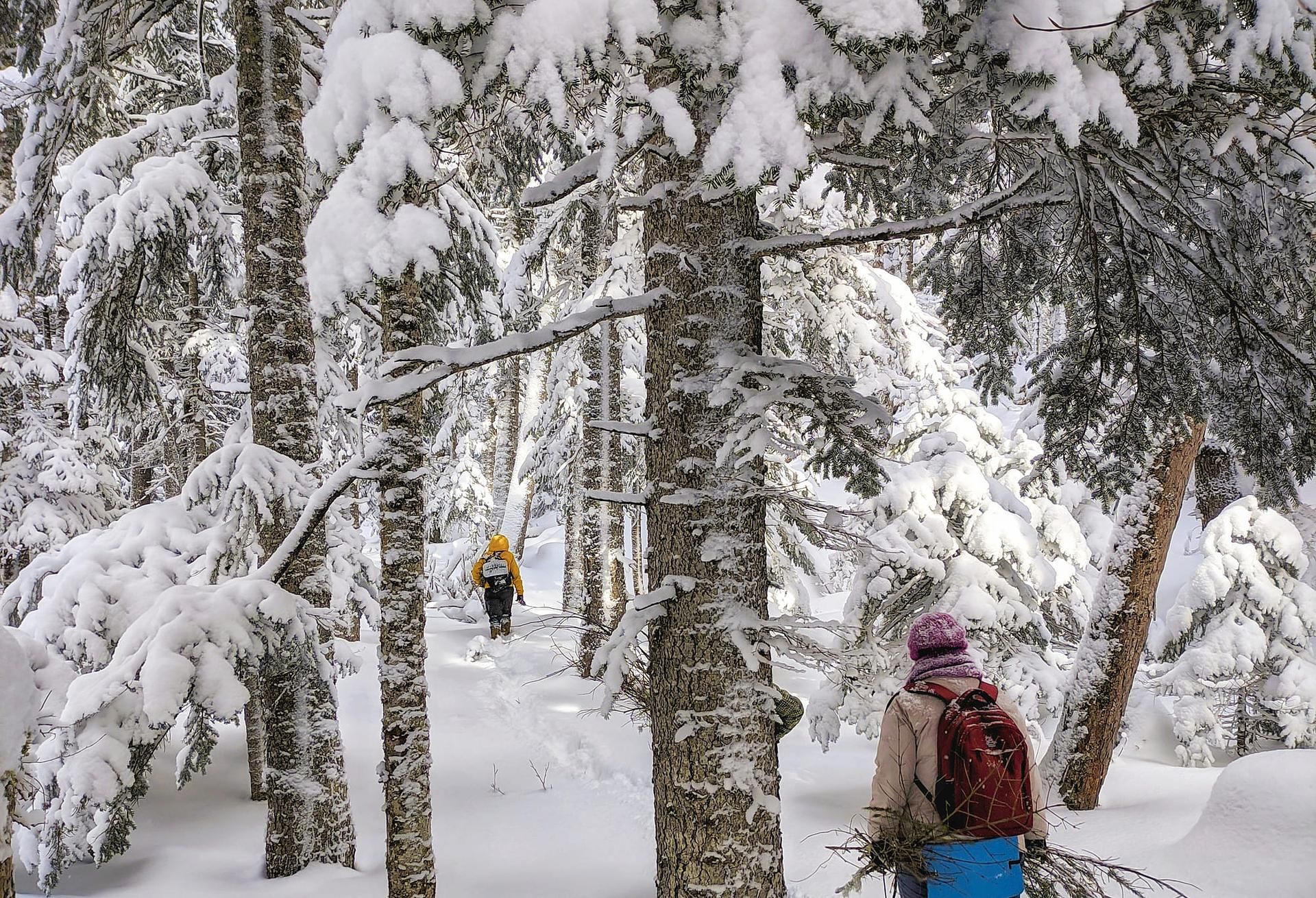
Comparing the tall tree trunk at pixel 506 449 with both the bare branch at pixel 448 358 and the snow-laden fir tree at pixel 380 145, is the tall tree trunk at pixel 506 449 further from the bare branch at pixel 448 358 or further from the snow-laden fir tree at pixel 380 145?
the snow-laden fir tree at pixel 380 145

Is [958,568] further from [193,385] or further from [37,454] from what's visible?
[37,454]

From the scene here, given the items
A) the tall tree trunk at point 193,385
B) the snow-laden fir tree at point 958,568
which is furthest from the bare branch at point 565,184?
the tall tree trunk at point 193,385

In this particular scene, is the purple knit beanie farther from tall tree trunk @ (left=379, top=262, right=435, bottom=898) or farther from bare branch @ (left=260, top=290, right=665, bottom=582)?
tall tree trunk @ (left=379, top=262, right=435, bottom=898)

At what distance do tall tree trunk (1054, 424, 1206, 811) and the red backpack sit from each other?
5.15 metres

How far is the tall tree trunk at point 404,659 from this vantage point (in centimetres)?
429

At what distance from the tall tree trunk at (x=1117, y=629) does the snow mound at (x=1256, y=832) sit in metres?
2.12

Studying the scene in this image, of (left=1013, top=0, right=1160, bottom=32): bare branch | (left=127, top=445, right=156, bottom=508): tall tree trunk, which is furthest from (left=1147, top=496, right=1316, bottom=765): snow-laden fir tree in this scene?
(left=127, top=445, right=156, bottom=508): tall tree trunk

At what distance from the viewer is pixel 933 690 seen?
327cm

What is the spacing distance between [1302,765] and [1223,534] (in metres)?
6.33

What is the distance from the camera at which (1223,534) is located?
395 inches

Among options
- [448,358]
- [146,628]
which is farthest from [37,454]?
[448,358]

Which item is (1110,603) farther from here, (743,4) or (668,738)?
(743,4)

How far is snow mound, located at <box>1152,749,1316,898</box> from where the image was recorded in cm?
452

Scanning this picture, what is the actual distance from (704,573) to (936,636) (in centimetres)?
114
